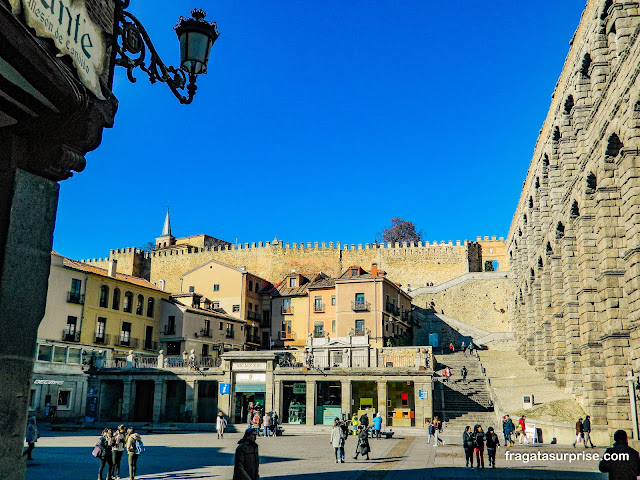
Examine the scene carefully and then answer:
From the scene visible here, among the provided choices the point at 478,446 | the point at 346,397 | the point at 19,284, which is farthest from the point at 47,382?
the point at 19,284

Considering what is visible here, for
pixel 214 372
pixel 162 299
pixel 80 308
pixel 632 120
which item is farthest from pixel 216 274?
pixel 632 120

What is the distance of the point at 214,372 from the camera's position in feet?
116

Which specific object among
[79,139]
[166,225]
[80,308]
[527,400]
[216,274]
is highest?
[166,225]

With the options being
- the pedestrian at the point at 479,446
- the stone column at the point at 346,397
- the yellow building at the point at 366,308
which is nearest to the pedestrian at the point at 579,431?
the pedestrian at the point at 479,446

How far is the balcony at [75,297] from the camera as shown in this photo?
4048cm

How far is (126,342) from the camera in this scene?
44625 millimetres

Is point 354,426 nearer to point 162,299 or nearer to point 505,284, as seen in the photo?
point 162,299

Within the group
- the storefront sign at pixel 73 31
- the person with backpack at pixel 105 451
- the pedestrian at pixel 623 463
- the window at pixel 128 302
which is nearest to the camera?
the storefront sign at pixel 73 31

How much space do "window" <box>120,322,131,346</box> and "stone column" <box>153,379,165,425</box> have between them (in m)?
8.85

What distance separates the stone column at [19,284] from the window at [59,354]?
1399 inches

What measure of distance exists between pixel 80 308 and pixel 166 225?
68.1m

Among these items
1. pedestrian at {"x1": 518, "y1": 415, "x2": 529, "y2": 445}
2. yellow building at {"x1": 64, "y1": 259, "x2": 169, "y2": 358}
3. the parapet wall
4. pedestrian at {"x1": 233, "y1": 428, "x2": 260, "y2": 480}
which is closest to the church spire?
the parapet wall

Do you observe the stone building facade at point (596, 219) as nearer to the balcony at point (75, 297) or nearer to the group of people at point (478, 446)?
the group of people at point (478, 446)

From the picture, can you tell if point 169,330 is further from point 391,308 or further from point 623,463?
point 623,463
